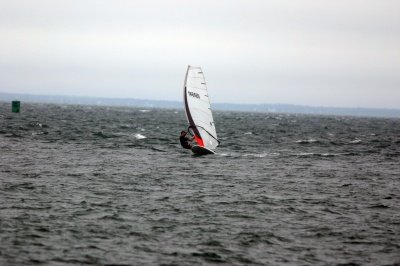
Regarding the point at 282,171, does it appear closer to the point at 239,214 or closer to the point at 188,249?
the point at 239,214

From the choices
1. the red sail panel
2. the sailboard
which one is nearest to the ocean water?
the red sail panel

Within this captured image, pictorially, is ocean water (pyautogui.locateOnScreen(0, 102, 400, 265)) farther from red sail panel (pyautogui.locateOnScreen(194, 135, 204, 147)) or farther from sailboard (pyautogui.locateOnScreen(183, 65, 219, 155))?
sailboard (pyautogui.locateOnScreen(183, 65, 219, 155))

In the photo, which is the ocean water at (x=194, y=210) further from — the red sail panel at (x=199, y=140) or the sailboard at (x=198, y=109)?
the sailboard at (x=198, y=109)

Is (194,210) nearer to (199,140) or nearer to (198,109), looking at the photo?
(198,109)

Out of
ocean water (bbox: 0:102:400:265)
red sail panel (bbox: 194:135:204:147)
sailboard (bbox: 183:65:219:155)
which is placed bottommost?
ocean water (bbox: 0:102:400:265)

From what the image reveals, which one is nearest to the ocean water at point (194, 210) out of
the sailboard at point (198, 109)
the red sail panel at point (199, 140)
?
the red sail panel at point (199, 140)

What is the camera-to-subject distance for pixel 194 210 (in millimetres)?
20984

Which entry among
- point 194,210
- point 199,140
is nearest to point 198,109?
point 199,140

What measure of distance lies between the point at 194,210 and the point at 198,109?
18.9m

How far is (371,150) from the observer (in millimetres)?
51344

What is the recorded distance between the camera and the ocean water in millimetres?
15406

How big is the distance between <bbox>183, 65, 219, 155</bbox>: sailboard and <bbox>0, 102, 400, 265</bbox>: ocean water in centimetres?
182

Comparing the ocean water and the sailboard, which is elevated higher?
the sailboard

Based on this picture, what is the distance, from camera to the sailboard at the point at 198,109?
38.4 m
